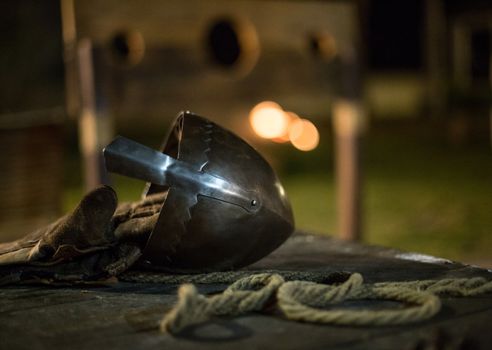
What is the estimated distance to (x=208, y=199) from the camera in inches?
87.7


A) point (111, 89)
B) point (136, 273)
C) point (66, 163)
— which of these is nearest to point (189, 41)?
point (111, 89)

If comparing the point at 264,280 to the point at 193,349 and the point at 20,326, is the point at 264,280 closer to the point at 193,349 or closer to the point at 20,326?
the point at 193,349

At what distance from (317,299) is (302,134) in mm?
4587

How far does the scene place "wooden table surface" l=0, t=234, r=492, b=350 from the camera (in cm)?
171

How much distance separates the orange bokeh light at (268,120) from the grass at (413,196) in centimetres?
70

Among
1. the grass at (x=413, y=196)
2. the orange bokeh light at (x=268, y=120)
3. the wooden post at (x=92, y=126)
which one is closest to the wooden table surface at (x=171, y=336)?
the wooden post at (x=92, y=126)

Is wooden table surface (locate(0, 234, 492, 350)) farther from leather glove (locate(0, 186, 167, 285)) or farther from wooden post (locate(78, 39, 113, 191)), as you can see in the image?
wooden post (locate(78, 39, 113, 191))

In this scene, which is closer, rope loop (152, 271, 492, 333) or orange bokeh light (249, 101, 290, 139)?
rope loop (152, 271, 492, 333)

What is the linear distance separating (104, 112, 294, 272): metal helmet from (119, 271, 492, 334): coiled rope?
0.50 ft

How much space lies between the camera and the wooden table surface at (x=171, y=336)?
5.62 feet

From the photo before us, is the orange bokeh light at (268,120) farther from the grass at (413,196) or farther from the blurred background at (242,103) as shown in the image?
the grass at (413,196)

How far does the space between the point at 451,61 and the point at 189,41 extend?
46.3 feet

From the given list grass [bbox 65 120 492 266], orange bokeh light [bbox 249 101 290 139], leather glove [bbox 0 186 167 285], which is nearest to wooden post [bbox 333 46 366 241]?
grass [bbox 65 120 492 266]

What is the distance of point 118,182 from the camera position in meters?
10.4
